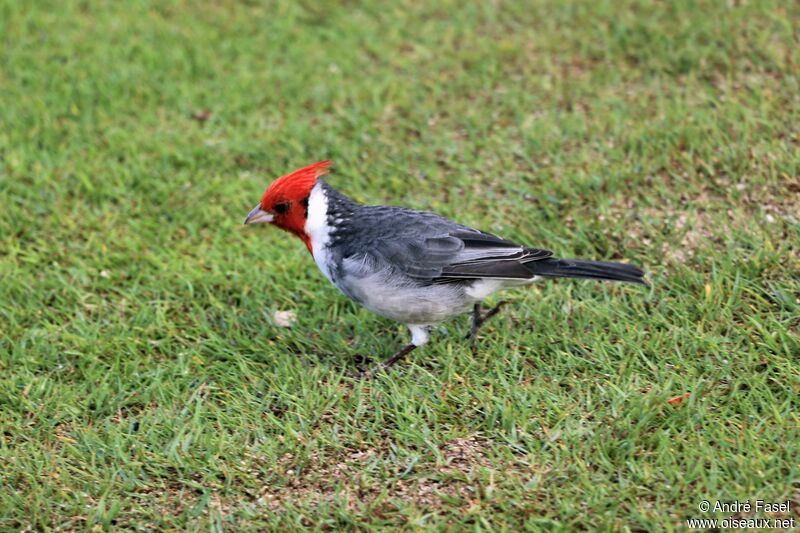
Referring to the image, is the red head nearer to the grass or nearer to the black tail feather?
the grass

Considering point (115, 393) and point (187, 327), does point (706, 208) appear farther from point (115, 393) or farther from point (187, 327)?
point (115, 393)

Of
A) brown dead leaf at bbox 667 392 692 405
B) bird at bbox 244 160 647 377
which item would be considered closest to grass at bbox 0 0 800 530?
brown dead leaf at bbox 667 392 692 405

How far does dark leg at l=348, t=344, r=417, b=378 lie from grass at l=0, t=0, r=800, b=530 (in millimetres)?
76

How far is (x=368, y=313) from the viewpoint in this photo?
4832mm

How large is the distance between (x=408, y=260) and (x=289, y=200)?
27.6 inches

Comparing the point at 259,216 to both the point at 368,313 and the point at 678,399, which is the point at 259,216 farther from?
the point at 678,399

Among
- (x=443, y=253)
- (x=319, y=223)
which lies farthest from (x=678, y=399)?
(x=319, y=223)

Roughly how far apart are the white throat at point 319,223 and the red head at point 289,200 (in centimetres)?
3

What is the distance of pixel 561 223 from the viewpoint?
17.1 ft

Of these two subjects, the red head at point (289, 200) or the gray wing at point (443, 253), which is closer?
the gray wing at point (443, 253)

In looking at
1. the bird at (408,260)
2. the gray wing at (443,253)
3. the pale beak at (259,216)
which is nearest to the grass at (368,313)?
the bird at (408,260)

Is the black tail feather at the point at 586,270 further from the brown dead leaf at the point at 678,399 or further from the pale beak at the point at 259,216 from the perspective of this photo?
the pale beak at the point at 259,216

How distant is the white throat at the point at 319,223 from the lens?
14.4 feet

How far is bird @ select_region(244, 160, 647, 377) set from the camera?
416 centimetres
